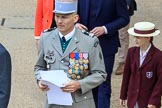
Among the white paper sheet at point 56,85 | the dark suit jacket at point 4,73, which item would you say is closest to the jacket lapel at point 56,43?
the white paper sheet at point 56,85

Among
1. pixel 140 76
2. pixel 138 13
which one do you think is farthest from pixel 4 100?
pixel 138 13

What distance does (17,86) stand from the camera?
8.77 metres

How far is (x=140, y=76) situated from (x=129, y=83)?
196mm

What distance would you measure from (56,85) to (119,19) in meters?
1.85

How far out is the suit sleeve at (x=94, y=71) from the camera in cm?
532

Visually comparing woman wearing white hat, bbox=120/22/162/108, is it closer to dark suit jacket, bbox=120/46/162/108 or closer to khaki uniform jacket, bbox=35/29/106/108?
dark suit jacket, bbox=120/46/162/108

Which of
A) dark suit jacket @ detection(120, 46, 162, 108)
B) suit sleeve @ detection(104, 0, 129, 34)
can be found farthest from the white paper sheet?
suit sleeve @ detection(104, 0, 129, 34)

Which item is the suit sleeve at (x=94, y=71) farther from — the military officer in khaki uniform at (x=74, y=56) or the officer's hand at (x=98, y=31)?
the officer's hand at (x=98, y=31)

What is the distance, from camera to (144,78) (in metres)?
6.38

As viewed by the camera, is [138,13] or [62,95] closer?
[62,95]

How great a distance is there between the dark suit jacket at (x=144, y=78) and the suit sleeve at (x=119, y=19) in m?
0.38

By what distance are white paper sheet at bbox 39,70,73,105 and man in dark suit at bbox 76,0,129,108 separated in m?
1.21

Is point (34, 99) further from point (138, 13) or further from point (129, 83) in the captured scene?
point (138, 13)

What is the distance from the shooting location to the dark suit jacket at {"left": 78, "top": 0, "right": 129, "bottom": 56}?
6613 millimetres
